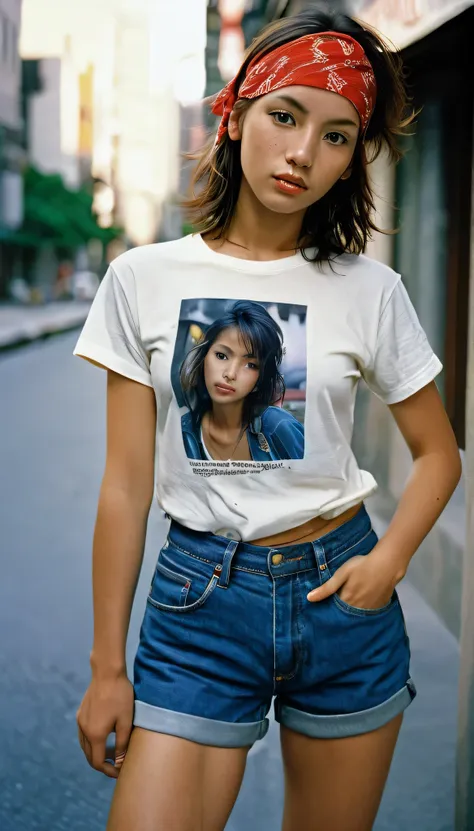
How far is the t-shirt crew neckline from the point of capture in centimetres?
126

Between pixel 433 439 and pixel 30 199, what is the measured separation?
3781 millimetres

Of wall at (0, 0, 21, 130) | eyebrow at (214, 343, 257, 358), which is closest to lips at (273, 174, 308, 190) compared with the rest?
eyebrow at (214, 343, 257, 358)

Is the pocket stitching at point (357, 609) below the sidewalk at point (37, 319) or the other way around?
the other way around

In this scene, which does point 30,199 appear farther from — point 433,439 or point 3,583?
point 433,439

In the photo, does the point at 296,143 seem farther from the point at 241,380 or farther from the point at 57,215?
the point at 57,215

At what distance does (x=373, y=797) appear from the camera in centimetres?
130

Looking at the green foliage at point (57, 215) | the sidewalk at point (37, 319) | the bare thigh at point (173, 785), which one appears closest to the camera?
the bare thigh at point (173, 785)

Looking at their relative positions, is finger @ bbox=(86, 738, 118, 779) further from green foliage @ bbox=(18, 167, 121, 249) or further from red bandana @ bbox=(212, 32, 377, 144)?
green foliage @ bbox=(18, 167, 121, 249)

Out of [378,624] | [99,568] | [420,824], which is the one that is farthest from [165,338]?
[420,824]

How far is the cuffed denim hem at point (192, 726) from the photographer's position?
1203 mm

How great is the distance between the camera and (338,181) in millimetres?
1363

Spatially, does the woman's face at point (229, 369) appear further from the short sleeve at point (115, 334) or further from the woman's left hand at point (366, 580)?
the woman's left hand at point (366, 580)

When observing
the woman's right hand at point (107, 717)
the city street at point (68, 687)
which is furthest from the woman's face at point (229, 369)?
the city street at point (68, 687)

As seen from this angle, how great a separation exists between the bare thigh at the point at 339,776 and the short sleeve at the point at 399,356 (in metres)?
0.44
